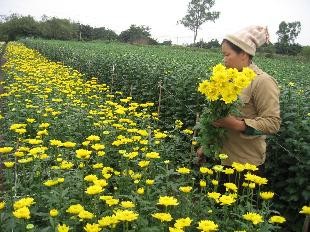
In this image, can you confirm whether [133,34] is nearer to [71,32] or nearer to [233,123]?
[71,32]

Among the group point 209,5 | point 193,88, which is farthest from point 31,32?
point 193,88

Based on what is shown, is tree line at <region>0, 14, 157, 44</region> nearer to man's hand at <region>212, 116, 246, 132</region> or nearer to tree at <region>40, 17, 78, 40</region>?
tree at <region>40, 17, 78, 40</region>

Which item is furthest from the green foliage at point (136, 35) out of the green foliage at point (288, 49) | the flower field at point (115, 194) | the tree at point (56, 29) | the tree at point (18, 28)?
the flower field at point (115, 194)

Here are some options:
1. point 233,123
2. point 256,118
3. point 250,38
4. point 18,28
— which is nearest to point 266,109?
point 256,118

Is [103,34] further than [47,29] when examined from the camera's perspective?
Yes

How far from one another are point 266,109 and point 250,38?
1.70 feet

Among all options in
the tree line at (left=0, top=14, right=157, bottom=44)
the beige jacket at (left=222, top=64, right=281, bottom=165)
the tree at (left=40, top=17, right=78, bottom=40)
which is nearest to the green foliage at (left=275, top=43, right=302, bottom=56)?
the tree line at (left=0, top=14, right=157, bottom=44)

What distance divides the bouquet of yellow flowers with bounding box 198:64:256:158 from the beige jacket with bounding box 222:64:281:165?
117mm

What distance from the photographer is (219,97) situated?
9.11ft

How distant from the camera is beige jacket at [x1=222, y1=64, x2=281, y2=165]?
111 inches

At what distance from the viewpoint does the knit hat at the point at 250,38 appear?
113 inches

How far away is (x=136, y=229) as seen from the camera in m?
2.35

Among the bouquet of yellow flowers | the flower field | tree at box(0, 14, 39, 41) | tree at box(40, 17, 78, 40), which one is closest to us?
the flower field

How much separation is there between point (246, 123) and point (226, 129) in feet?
0.75
